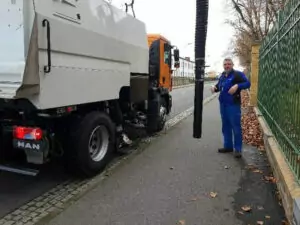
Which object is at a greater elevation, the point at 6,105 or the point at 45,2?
the point at 45,2

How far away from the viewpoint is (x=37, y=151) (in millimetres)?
4938

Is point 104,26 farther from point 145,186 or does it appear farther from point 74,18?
point 145,186

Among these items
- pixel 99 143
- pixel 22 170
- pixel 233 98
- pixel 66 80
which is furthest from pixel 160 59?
pixel 22 170

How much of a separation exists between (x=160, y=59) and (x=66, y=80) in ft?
16.7

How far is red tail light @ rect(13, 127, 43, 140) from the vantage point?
4.91m

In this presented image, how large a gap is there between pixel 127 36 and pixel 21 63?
300 centimetres

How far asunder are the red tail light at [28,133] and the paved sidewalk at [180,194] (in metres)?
1.00

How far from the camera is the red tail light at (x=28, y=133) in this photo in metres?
4.91

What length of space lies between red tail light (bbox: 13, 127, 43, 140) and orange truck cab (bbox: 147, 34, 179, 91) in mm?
5087

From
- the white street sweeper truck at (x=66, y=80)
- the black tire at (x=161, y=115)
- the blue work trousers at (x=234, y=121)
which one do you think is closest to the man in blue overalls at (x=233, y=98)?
the blue work trousers at (x=234, y=121)

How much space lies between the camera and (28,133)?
4.95 m

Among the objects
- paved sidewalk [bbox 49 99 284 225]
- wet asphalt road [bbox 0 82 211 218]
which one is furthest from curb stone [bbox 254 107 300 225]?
wet asphalt road [bbox 0 82 211 218]

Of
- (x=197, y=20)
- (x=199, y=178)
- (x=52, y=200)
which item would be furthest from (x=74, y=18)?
(x=199, y=178)

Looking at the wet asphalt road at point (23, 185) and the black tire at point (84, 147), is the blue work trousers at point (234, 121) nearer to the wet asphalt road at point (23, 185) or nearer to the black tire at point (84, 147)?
the black tire at point (84, 147)
